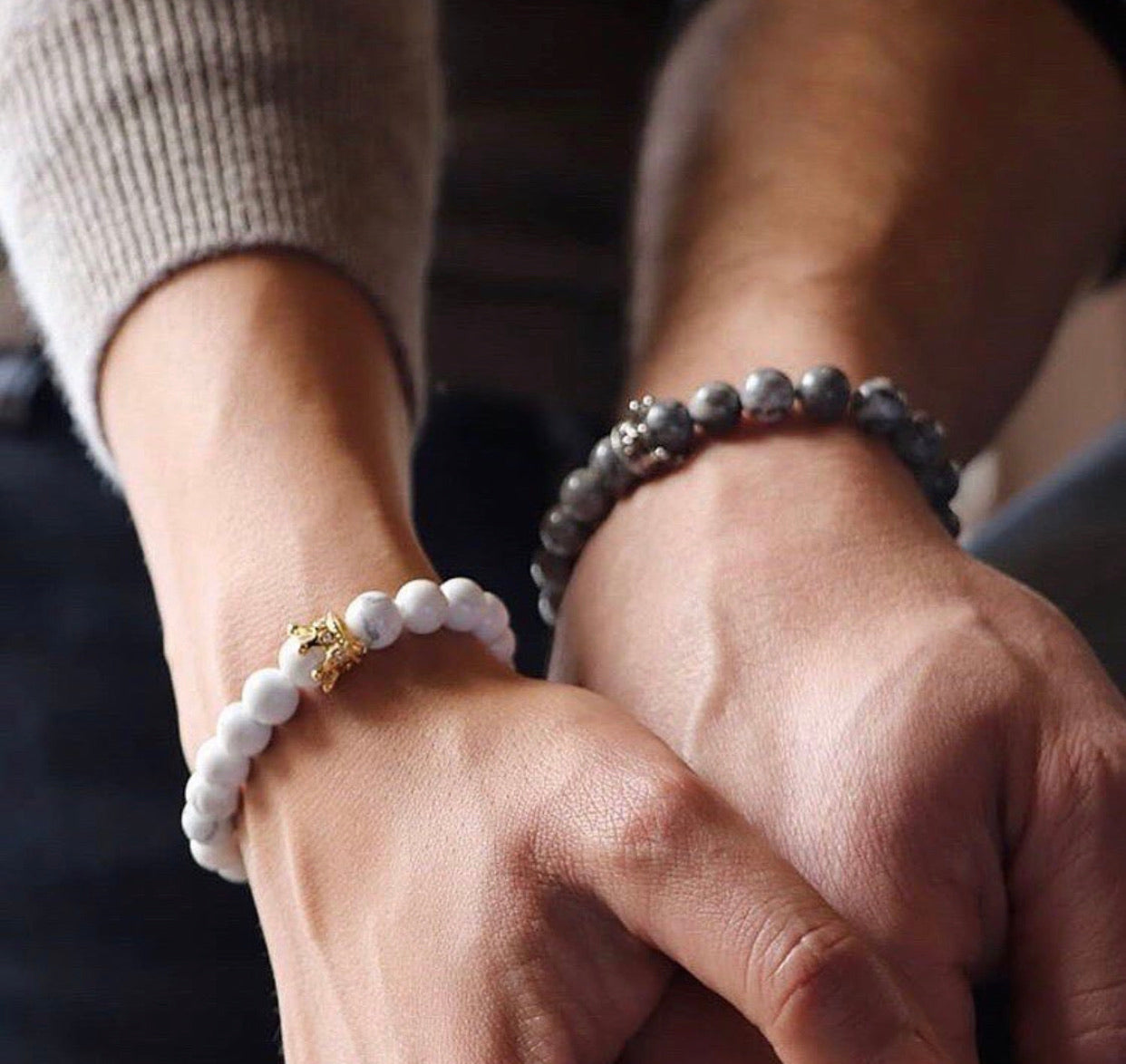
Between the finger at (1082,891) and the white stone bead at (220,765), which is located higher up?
the finger at (1082,891)

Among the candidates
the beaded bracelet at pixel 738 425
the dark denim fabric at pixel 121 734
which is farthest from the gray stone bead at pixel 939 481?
the dark denim fabric at pixel 121 734

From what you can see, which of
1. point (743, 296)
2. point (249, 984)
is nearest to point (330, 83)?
point (743, 296)

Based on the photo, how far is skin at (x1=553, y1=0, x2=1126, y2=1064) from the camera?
0.46 metres

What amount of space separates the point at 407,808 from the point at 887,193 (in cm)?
36

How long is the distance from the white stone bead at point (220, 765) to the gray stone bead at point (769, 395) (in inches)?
8.4

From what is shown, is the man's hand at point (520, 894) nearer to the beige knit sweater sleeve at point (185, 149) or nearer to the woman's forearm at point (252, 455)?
the woman's forearm at point (252, 455)

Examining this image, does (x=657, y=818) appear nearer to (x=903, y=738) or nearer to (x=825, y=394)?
(x=903, y=738)

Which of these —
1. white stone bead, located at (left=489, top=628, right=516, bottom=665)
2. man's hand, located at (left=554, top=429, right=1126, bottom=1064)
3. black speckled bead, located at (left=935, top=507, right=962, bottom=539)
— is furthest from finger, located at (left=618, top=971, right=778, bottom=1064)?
Result: black speckled bead, located at (left=935, top=507, right=962, bottom=539)

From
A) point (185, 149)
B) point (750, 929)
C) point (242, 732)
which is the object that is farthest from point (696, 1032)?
point (185, 149)

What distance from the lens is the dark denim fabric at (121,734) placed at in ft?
2.43

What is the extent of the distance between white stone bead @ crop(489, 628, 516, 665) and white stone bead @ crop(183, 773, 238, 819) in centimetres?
9

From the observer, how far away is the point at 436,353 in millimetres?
828

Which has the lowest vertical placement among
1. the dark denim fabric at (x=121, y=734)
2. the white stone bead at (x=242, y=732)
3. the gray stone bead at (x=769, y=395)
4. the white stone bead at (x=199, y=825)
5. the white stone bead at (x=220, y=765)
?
the dark denim fabric at (x=121, y=734)

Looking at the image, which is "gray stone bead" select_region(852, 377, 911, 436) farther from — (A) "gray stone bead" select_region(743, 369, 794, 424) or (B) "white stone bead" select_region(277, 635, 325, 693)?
(B) "white stone bead" select_region(277, 635, 325, 693)
